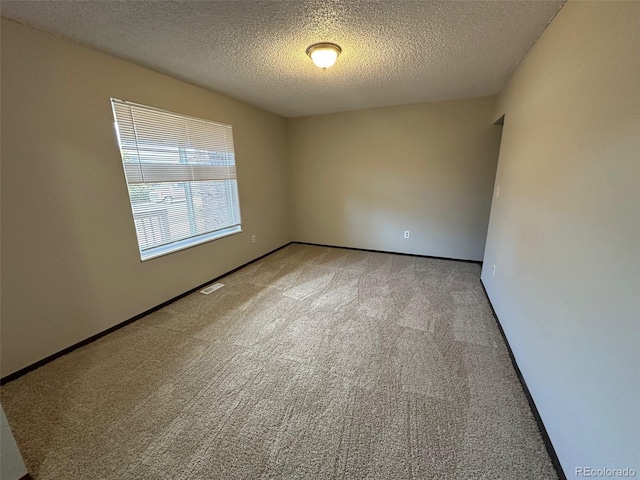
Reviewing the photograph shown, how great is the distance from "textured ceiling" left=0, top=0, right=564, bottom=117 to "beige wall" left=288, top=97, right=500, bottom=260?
88cm

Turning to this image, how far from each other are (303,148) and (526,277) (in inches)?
153

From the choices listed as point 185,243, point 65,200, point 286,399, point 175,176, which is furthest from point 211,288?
point 286,399

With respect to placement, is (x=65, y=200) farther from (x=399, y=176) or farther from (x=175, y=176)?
(x=399, y=176)

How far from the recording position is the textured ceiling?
1.54m

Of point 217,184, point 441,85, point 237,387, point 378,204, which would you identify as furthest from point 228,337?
Result: point 441,85

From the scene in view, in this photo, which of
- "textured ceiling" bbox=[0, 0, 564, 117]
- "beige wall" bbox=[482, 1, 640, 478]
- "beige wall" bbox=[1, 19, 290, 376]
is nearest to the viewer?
"beige wall" bbox=[482, 1, 640, 478]

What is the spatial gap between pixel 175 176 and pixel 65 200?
0.99 meters

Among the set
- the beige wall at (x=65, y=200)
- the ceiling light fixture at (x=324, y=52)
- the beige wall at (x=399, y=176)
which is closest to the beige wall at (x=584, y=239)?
the ceiling light fixture at (x=324, y=52)

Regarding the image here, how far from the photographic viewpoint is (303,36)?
1865 mm

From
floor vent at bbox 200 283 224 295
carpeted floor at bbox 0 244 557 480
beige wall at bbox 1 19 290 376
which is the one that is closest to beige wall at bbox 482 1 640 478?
carpeted floor at bbox 0 244 557 480

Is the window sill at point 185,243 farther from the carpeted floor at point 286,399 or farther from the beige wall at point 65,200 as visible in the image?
the carpeted floor at point 286,399

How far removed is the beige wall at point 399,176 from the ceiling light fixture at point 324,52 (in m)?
2.20

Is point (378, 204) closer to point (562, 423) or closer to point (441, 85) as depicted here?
point (441, 85)

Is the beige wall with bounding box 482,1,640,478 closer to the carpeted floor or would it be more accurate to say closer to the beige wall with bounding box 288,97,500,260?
the carpeted floor
